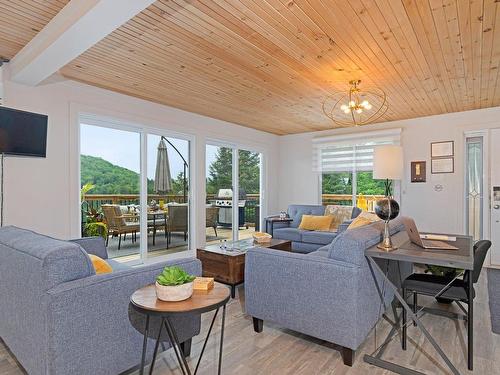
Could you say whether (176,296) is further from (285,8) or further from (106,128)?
(106,128)

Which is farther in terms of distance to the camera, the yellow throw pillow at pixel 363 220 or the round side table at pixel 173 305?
the yellow throw pillow at pixel 363 220

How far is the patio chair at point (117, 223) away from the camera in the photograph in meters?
4.21

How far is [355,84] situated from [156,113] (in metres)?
2.83

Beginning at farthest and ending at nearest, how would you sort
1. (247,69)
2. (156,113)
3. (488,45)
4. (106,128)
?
(156,113)
(106,128)
(247,69)
(488,45)

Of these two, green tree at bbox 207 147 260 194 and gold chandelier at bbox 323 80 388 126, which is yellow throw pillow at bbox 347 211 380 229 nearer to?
gold chandelier at bbox 323 80 388 126

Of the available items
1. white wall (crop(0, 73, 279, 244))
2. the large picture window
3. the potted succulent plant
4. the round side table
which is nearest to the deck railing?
the large picture window

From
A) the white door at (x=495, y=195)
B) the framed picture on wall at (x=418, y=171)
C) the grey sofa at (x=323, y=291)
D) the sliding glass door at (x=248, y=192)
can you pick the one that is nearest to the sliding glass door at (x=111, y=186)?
the sliding glass door at (x=248, y=192)

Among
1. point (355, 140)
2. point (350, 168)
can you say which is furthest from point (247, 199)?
point (355, 140)

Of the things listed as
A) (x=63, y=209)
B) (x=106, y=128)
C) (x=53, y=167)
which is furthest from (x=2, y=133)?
(x=106, y=128)

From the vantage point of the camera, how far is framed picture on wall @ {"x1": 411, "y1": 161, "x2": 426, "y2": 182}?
17.7 ft

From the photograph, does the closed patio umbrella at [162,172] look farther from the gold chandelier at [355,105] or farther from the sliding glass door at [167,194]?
the gold chandelier at [355,105]

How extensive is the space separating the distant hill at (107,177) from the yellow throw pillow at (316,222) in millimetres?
2875

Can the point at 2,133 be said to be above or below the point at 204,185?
above

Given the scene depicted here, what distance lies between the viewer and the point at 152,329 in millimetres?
1828
